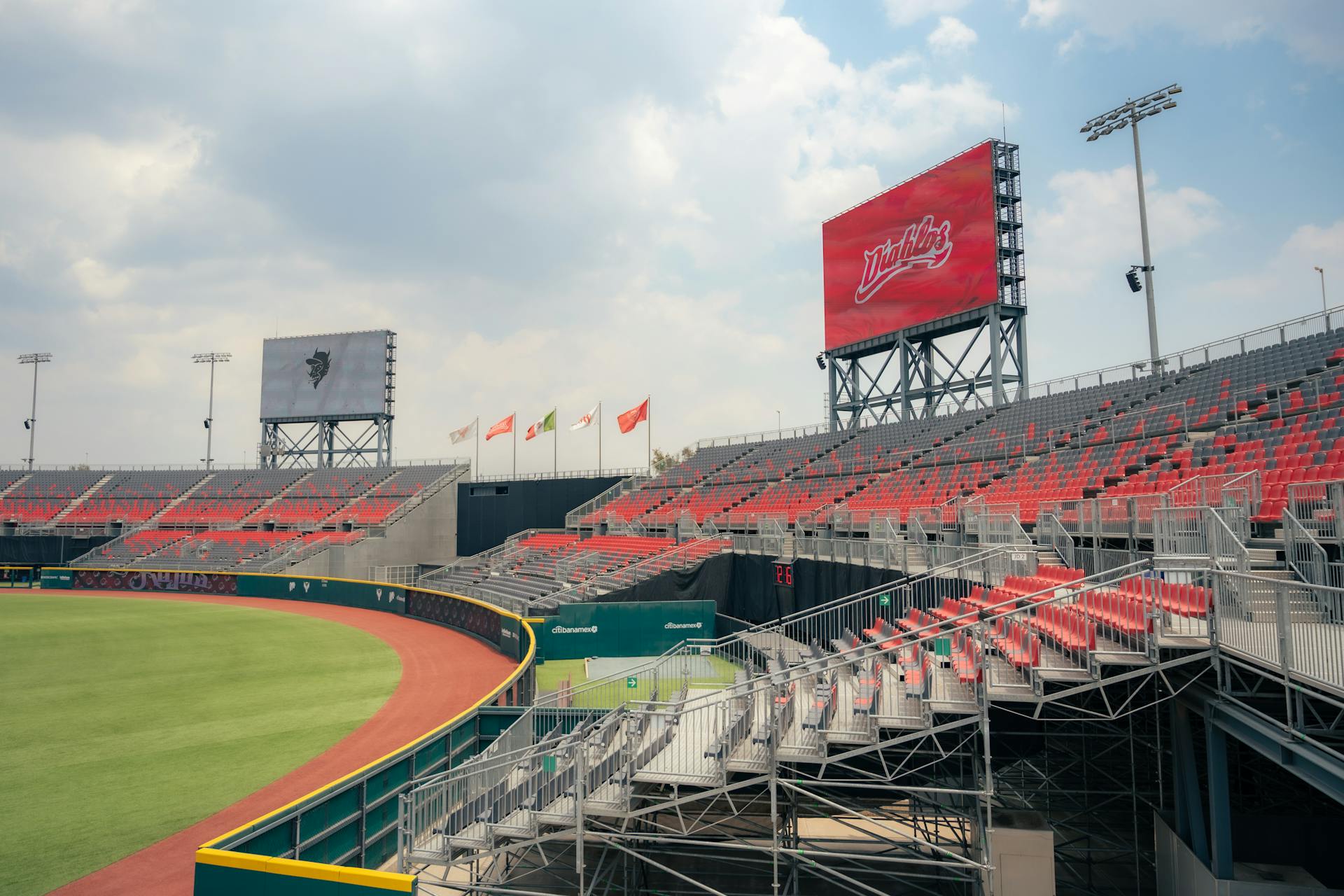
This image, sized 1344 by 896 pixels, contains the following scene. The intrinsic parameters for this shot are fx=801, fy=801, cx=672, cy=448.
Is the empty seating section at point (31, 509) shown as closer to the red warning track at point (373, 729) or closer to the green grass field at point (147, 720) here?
the green grass field at point (147, 720)

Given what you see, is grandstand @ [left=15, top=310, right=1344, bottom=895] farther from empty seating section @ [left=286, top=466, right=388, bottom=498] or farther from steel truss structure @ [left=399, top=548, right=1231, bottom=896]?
empty seating section @ [left=286, top=466, right=388, bottom=498]

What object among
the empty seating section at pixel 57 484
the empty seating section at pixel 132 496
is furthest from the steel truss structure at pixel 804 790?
the empty seating section at pixel 57 484

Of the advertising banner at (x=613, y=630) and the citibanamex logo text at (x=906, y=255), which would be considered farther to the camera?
the citibanamex logo text at (x=906, y=255)

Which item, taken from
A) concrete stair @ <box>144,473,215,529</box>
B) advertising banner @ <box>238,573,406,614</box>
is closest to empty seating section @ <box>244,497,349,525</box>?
concrete stair @ <box>144,473,215,529</box>

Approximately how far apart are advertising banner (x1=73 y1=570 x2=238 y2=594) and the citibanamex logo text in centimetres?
3724

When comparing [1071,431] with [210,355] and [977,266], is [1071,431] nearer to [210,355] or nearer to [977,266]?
[977,266]

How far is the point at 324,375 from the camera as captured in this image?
61.8 meters

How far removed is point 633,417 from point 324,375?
27.8 meters

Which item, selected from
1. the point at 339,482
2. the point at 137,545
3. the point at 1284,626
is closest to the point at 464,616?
the point at 1284,626

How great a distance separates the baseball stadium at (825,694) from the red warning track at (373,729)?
0.28 feet

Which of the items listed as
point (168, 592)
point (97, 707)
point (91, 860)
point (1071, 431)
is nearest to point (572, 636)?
point (97, 707)

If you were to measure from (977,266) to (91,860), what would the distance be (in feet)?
125

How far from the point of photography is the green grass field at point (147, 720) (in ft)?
36.6

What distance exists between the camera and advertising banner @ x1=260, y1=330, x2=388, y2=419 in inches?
2386
